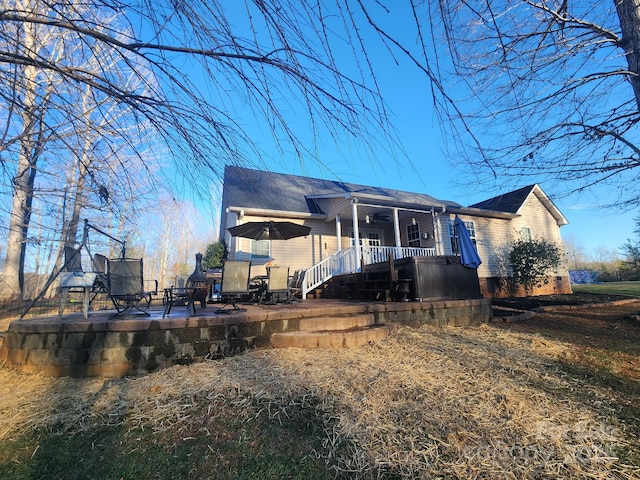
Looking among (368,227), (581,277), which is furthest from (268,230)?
(581,277)

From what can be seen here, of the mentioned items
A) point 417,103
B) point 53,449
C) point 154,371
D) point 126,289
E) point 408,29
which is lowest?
point 53,449

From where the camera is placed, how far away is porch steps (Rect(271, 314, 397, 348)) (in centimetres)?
400

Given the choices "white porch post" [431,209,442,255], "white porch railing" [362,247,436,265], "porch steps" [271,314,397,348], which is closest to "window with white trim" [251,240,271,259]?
"white porch railing" [362,247,436,265]

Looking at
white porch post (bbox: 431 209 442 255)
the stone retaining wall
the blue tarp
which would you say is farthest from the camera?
the blue tarp

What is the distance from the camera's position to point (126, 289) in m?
4.22

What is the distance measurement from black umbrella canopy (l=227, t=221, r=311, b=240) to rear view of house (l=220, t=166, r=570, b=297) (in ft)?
3.31

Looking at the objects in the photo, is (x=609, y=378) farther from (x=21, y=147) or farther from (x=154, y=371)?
(x=21, y=147)

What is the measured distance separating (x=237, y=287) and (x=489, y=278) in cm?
1232

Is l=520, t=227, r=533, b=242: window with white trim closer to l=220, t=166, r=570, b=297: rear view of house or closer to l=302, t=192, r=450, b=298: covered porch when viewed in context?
l=220, t=166, r=570, b=297: rear view of house

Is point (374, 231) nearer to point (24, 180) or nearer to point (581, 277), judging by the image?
point (24, 180)

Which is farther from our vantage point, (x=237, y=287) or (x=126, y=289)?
(x=237, y=287)

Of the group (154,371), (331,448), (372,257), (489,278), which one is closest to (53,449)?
(154,371)

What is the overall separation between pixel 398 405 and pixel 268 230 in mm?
6199

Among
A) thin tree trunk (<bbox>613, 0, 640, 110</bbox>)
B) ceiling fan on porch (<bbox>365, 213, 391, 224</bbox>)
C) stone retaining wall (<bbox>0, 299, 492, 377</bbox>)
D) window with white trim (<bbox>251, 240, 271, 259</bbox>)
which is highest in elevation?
thin tree trunk (<bbox>613, 0, 640, 110</bbox>)
